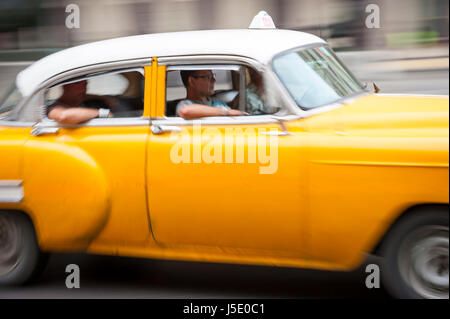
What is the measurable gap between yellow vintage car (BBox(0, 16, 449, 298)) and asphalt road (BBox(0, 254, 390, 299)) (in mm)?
331

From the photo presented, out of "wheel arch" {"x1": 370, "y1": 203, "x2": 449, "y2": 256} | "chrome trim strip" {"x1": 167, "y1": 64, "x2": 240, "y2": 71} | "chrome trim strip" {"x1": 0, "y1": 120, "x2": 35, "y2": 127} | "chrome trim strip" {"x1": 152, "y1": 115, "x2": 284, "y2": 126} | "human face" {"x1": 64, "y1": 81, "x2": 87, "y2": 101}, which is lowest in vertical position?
"wheel arch" {"x1": 370, "y1": 203, "x2": 449, "y2": 256}

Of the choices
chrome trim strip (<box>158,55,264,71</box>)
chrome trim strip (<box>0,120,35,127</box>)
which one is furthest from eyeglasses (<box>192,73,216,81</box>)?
chrome trim strip (<box>0,120,35,127</box>)

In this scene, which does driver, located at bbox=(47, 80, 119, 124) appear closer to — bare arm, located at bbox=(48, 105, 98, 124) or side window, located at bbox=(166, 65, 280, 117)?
bare arm, located at bbox=(48, 105, 98, 124)

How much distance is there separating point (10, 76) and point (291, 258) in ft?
39.2

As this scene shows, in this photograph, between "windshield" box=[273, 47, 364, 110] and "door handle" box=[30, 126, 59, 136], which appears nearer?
"windshield" box=[273, 47, 364, 110]

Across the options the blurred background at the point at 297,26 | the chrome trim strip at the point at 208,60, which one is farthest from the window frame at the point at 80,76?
the blurred background at the point at 297,26

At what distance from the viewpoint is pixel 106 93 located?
5793mm

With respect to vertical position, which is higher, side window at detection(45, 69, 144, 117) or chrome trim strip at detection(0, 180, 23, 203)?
side window at detection(45, 69, 144, 117)

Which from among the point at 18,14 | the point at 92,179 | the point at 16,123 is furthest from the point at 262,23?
the point at 18,14

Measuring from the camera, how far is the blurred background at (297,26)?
47.1 feet

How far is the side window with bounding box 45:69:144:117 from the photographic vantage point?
5.64 metres

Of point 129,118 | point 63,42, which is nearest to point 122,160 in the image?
point 129,118

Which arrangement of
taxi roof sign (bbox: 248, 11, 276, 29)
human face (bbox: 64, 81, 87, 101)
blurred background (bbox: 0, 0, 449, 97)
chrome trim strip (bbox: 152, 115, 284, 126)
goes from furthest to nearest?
1. blurred background (bbox: 0, 0, 449, 97)
2. taxi roof sign (bbox: 248, 11, 276, 29)
3. human face (bbox: 64, 81, 87, 101)
4. chrome trim strip (bbox: 152, 115, 284, 126)
